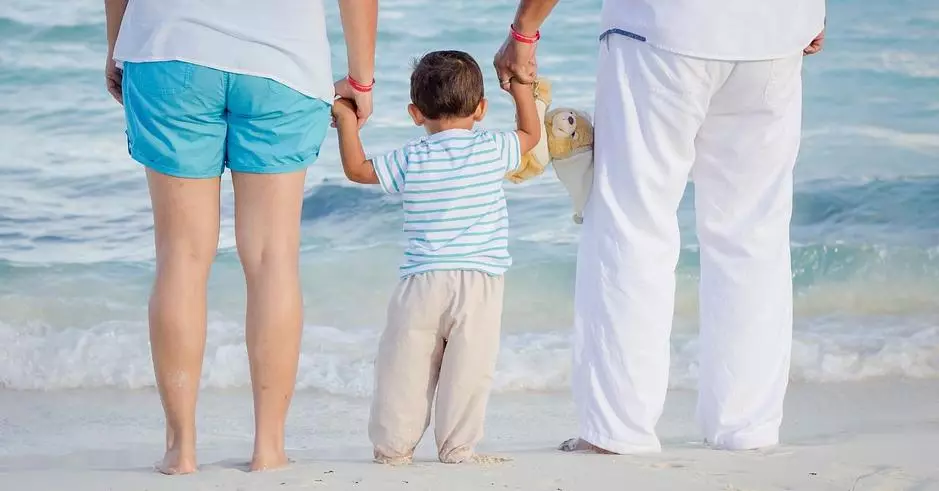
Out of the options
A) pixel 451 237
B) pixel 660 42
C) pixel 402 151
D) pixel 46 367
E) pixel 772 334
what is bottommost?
pixel 46 367

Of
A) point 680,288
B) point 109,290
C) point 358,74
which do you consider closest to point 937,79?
point 680,288

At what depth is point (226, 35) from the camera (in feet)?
8.58

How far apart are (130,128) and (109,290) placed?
387 centimetres

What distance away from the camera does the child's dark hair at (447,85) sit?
114 inches

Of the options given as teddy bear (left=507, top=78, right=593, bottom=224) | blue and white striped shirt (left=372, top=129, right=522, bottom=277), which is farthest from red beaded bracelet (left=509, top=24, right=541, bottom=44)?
blue and white striped shirt (left=372, top=129, right=522, bottom=277)

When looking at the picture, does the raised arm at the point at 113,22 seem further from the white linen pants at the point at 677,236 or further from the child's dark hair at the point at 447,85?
the white linen pants at the point at 677,236

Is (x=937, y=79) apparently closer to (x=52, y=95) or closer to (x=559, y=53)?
(x=559, y=53)

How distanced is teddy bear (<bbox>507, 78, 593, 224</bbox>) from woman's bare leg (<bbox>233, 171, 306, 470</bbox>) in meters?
0.61

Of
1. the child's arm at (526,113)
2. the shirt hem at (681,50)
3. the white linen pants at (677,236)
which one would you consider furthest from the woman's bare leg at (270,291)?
the shirt hem at (681,50)

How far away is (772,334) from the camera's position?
3096 millimetres

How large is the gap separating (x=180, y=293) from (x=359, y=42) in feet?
2.23

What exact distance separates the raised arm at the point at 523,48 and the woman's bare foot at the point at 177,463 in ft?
3.70

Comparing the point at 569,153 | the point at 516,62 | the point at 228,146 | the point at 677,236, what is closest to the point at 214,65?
the point at 228,146

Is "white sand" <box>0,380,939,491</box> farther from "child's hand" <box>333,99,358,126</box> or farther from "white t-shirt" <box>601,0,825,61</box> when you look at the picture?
"white t-shirt" <box>601,0,825,61</box>
